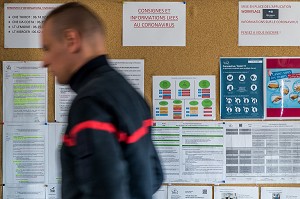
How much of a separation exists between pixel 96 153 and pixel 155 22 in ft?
3.53

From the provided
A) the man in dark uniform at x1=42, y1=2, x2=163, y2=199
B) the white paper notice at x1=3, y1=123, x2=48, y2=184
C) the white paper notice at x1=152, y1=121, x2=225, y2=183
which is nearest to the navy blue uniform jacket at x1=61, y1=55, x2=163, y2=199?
the man in dark uniform at x1=42, y1=2, x2=163, y2=199

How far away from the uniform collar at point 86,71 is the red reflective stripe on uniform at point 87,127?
5.8 inches

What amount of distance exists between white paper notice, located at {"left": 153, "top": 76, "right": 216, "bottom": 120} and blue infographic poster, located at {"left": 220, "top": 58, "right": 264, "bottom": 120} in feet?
0.18

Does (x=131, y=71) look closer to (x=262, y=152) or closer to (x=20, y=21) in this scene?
(x=20, y=21)

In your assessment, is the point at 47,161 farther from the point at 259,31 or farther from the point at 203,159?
the point at 259,31

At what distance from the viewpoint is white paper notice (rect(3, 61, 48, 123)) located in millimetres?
1996

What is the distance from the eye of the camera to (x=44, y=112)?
2002 mm

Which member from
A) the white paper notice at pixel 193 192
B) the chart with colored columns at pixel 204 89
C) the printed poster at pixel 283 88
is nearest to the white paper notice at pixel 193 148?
the white paper notice at pixel 193 192

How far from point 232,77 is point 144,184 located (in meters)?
0.98

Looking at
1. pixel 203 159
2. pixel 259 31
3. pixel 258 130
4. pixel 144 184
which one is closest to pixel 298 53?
pixel 259 31

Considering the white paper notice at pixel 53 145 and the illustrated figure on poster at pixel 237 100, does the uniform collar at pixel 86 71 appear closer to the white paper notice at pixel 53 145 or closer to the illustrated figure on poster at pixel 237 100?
the white paper notice at pixel 53 145

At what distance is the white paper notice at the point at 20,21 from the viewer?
1990 mm

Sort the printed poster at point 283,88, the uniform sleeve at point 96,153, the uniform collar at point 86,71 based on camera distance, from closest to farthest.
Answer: the uniform sleeve at point 96,153
the uniform collar at point 86,71
the printed poster at point 283,88

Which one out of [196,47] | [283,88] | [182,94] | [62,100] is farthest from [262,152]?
[62,100]
